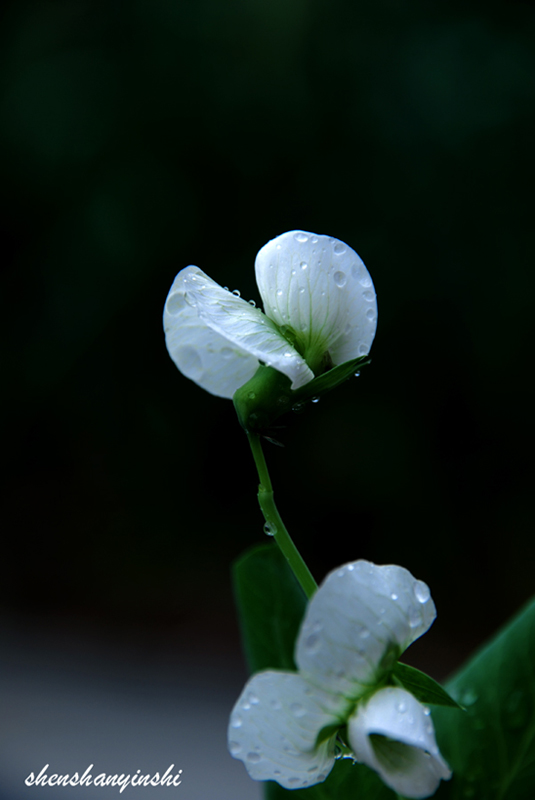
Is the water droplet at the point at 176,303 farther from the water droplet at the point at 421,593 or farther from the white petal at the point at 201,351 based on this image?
the water droplet at the point at 421,593

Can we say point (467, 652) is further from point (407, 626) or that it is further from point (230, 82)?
point (407, 626)

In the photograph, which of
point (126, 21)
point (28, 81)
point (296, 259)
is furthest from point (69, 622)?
point (296, 259)

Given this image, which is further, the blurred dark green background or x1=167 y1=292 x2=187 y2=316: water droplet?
the blurred dark green background

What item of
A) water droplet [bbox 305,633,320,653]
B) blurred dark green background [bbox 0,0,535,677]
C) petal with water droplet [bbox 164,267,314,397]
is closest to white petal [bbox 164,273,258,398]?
petal with water droplet [bbox 164,267,314,397]

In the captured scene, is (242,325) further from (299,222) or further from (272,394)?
(299,222)

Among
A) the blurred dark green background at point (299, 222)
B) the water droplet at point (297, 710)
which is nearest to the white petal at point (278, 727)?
the water droplet at point (297, 710)

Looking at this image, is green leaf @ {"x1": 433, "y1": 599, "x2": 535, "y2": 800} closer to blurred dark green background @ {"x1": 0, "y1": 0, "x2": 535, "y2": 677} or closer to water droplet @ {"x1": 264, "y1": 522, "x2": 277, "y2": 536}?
water droplet @ {"x1": 264, "y1": 522, "x2": 277, "y2": 536}
